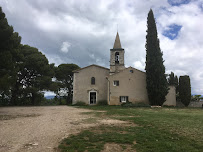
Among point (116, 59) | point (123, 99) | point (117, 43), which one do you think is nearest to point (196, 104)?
point (123, 99)

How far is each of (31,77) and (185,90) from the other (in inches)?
1002

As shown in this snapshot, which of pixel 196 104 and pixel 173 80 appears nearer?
pixel 196 104

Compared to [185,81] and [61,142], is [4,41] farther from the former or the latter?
[185,81]

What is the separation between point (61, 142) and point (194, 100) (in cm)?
2463

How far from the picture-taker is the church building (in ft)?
73.8

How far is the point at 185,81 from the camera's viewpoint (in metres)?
23.1

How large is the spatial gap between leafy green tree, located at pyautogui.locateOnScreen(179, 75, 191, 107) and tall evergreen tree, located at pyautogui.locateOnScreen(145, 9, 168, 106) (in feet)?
12.9

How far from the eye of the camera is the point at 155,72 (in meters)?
21.1

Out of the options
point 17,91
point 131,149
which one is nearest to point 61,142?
point 131,149

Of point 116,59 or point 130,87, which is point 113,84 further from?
point 116,59

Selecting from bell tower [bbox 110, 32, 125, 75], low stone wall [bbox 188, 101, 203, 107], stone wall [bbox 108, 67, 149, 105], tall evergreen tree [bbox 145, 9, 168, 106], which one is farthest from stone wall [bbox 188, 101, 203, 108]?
bell tower [bbox 110, 32, 125, 75]

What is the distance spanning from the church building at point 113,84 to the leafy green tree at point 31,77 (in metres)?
5.36

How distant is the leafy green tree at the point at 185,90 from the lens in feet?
73.9

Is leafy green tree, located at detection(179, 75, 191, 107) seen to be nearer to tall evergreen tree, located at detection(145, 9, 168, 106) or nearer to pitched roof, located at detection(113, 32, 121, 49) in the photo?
tall evergreen tree, located at detection(145, 9, 168, 106)
